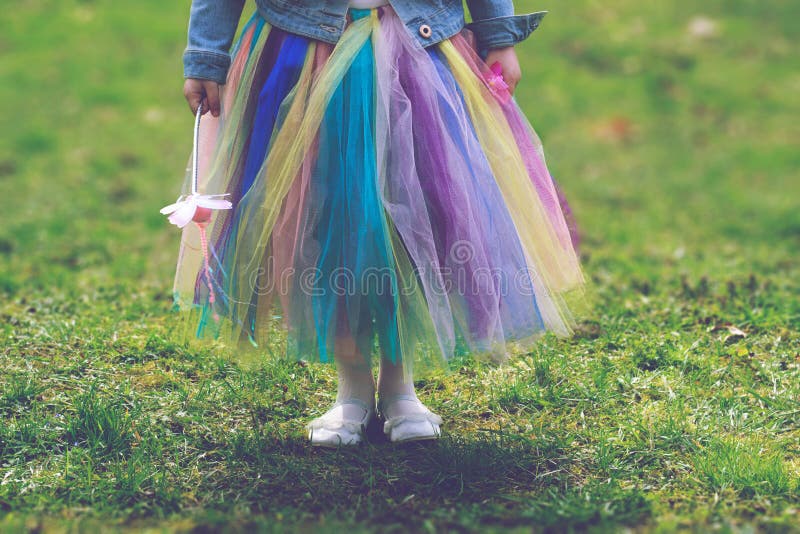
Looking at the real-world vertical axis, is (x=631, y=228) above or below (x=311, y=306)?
below

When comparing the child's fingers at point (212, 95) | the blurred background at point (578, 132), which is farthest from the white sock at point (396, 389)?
the blurred background at point (578, 132)

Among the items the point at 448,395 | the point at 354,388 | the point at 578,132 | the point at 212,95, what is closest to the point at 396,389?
the point at 354,388

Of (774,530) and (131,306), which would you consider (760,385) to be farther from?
(131,306)

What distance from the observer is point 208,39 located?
248 centimetres

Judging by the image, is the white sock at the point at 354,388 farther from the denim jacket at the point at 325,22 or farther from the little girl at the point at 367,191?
the denim jacket at the point at 325,22

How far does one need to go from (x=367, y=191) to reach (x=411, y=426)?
698mm

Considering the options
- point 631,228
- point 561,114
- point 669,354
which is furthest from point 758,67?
point 669,354

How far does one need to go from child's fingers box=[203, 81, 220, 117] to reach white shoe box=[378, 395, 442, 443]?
962 mm

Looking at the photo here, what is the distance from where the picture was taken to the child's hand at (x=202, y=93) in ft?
8.20

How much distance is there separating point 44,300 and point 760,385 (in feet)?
8.76

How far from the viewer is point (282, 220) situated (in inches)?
92.4

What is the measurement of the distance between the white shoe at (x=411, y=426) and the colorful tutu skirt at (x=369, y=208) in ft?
0.80

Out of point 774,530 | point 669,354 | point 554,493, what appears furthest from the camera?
point 669,354

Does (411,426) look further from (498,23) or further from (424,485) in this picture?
(498,23)
